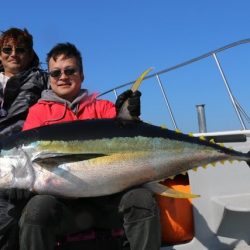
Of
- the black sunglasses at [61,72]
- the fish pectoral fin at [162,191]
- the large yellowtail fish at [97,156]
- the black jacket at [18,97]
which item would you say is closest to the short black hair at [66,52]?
the black sunglasses at [61,72]

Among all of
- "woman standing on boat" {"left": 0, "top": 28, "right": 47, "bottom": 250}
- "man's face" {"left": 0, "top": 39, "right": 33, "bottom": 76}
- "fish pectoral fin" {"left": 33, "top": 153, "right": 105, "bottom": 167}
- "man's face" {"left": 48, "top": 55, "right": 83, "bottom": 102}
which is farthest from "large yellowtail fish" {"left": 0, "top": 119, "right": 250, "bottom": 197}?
"man's face" {"left": 0, "top": 39, "right": 33, "bottom": 76}

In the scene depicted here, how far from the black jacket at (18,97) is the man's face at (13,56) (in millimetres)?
109

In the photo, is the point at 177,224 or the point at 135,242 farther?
the point at 177,224

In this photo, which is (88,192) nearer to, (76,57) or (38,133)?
(38,133)

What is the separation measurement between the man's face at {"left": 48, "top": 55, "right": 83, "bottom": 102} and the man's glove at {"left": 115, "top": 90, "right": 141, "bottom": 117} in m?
0.52

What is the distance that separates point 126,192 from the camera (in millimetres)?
2863

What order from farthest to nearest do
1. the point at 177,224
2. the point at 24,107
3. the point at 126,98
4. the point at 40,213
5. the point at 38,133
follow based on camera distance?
the point at 24,107 < the point at 177,224 < the point at 126,98 < the point at 38,133 < the point at 40,213

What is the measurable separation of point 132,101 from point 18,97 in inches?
51.3

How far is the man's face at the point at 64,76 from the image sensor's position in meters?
3.43

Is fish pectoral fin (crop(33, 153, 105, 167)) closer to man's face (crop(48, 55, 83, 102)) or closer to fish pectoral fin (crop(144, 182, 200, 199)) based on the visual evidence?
fish pectoral fin (crop(144, 182, 200, 199))

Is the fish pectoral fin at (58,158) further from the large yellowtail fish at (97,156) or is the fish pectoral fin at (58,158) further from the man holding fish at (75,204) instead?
the man holding fish at (75,204)

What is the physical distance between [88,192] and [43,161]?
33 cm

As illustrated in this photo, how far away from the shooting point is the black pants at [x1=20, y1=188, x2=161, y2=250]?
105 inches

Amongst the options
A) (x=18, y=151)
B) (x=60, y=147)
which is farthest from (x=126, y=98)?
(x=18, y=151)
